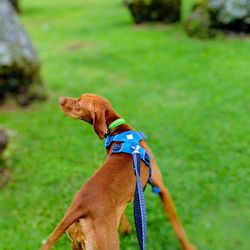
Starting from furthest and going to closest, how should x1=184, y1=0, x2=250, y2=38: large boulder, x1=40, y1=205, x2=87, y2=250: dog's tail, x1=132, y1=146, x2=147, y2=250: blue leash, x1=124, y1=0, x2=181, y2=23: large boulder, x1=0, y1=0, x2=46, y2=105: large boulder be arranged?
x1=124, y1=0, x2=181, y2=23: large boulder < x1=184, y1=0, x2=250, y2=38: large boulder < x1=0, y1=0, x2=46, y2=105: large boulder < x1=132, y1=146, x2=147, y2=250: blue leash < x1=40, y1=205, x2=87, y2=250: dog's tail

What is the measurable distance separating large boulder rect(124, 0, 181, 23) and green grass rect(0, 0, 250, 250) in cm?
77

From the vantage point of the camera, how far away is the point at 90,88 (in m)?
9.09

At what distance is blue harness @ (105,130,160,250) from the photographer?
348 centimetres

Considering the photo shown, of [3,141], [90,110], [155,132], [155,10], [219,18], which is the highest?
[90,110]

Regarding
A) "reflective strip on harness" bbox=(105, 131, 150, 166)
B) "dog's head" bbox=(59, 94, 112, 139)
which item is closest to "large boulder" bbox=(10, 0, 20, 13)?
"dog's head" bbox=(59, 94, 112, 139)

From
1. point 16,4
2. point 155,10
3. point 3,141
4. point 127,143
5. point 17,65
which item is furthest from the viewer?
point 16,4

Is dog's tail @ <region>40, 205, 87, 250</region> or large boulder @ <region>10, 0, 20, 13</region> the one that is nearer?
dog's tail @ <region>40, 205, 87, 250</region>

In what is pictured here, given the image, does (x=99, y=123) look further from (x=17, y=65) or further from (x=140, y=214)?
(x=17, y=65)

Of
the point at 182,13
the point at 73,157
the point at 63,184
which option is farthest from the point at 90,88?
the point at 182,13

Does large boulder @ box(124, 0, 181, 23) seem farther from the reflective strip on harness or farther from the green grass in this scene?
the reflective strip on harness

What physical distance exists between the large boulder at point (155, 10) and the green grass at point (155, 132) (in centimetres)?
77

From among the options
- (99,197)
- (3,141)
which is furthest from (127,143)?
(3,141)

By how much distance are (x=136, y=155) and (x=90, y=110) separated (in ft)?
1.95

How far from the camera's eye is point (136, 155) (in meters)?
3.77
